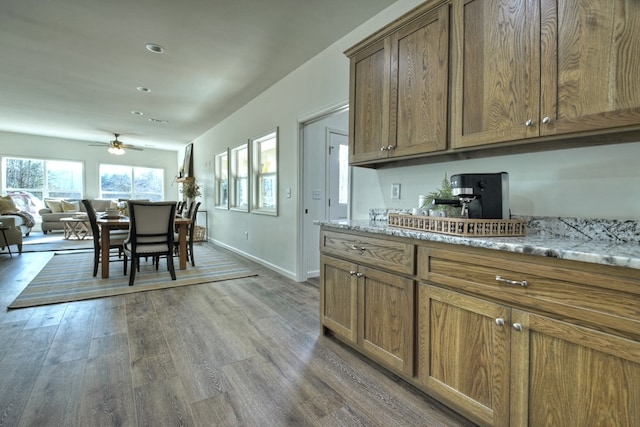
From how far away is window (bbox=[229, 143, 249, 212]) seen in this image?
560cm

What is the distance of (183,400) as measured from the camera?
1571mm

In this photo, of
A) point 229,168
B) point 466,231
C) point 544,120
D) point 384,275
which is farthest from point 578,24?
point 229,168

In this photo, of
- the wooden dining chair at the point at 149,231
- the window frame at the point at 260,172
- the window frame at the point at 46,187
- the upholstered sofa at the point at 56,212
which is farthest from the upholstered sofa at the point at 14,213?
the window frame at the point at 260,172

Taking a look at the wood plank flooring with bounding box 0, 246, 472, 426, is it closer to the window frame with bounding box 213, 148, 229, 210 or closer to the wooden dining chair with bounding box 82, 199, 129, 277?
the wooden dining chair with bounding box 82, 199, 129, 277

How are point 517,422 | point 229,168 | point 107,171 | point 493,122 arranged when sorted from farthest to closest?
point 107,171
point 229,168
point 493,122
point 517,422

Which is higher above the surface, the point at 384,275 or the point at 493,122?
the point at 493,122

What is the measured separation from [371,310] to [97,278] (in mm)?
3669

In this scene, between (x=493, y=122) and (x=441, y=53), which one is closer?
(x=493, y=122)

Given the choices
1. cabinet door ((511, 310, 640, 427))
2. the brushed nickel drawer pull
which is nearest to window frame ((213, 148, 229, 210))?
the brushed nickel drawer pull

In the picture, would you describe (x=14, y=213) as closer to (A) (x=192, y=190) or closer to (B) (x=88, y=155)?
(B) (x=88, y=155)

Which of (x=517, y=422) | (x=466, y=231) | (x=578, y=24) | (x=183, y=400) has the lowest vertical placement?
(x=183, y=400)

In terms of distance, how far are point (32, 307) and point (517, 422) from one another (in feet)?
12.4

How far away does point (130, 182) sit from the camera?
379 inches

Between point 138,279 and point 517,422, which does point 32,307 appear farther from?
point 517,422
